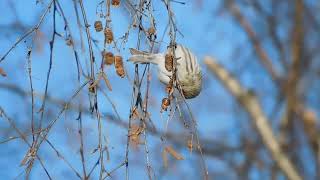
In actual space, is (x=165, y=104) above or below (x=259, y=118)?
above

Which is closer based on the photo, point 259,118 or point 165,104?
point 165,104

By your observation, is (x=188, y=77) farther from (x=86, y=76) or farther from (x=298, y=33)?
(x=298, y=33)

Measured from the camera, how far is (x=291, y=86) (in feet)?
8.16

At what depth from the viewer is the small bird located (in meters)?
0.75

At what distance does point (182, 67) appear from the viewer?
77cm

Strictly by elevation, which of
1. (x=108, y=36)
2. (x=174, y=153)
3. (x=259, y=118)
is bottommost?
(x=259, y=118)

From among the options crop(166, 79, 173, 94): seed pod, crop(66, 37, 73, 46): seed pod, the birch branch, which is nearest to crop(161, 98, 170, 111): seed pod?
crop(166, 79, 173, 94): seed pod

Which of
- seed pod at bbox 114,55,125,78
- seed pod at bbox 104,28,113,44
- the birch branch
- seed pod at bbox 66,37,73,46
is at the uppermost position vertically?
seed pod at bbox 104,28,113,44

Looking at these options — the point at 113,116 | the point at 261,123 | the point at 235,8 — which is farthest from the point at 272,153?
the point at 113,116

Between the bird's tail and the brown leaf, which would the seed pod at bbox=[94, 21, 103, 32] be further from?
the brown leaf

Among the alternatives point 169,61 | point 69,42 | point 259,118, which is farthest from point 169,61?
point 259,118

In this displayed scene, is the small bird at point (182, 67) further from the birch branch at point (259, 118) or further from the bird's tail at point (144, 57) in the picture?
the birch branch at point (259, 118)

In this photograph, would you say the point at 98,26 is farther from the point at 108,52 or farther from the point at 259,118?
the point at 259,118

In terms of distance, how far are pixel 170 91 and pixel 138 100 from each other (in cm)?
4
